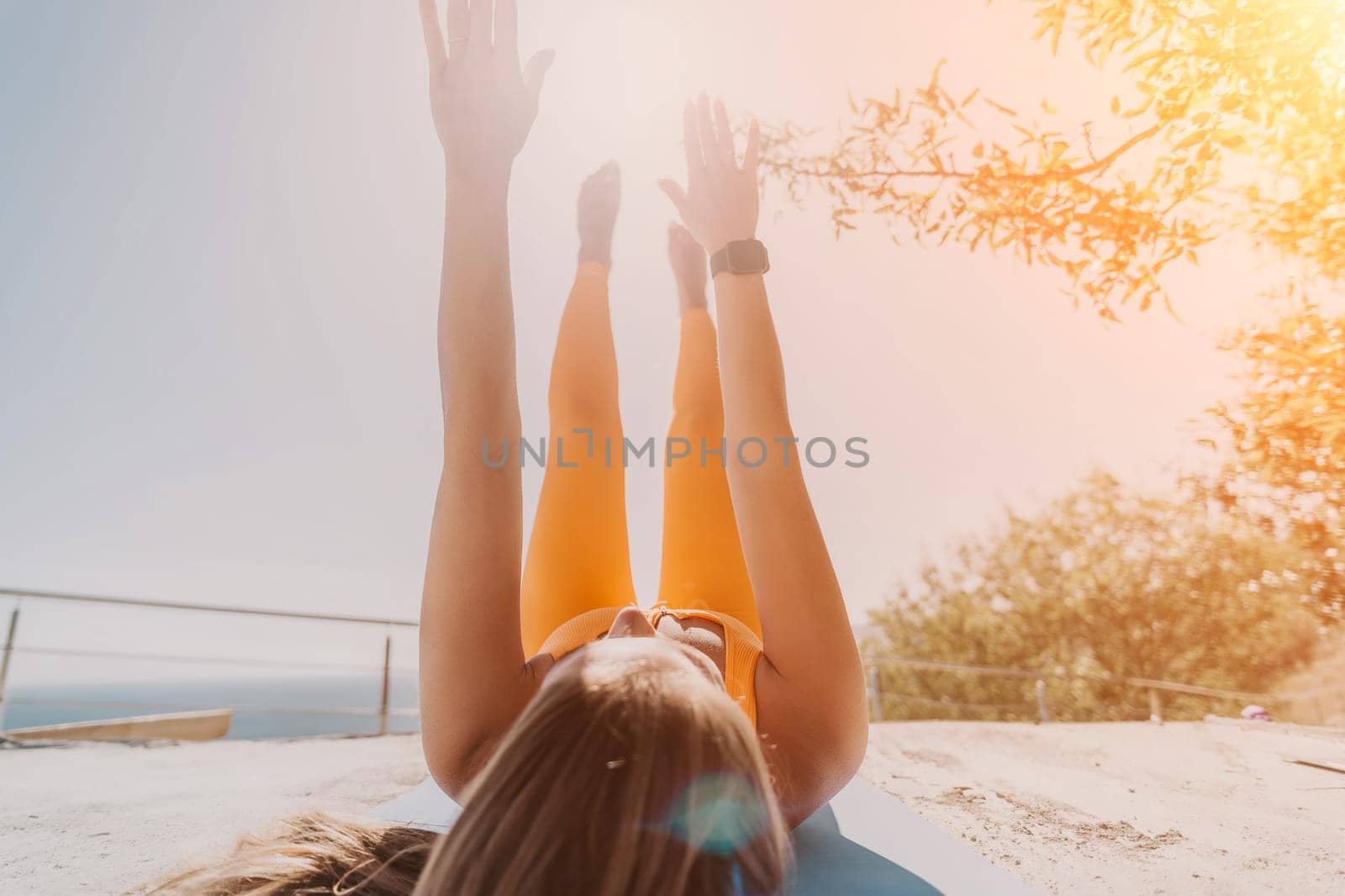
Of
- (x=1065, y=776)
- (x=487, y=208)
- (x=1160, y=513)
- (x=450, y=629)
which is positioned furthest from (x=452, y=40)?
(x=1160, y=513)

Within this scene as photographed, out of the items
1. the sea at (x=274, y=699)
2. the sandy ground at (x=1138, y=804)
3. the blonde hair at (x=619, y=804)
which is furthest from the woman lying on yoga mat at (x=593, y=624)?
the sea at (x=274, y=699)

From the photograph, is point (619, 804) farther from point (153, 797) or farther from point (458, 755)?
point (153, 797)

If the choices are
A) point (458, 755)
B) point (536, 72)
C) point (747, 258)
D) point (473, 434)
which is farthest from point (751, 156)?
point (458, 755)

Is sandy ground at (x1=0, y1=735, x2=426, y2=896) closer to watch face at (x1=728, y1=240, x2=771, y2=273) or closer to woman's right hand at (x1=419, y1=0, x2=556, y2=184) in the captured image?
woman's right hand at (x1=419, y1=0, x2=556, y2=184)

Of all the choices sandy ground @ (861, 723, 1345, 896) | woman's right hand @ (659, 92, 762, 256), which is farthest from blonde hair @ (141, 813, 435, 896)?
sandy ground @ (861, 723, 1345, 896)

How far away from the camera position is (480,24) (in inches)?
49.0

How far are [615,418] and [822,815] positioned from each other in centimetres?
119

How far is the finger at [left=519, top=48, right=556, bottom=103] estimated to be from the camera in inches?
51.3

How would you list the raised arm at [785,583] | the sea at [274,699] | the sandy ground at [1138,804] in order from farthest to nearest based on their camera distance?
the sea at [274,699], the sandy ground at [1138,804], the raised arm at [785,583]

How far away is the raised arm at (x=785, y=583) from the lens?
118 centimetres

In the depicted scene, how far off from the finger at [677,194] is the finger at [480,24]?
1.66 ft

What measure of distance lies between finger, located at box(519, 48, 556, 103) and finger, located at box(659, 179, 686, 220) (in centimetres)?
38

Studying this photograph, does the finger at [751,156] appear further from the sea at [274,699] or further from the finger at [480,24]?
the sea at [274,699]

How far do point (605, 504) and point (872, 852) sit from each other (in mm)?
1022
